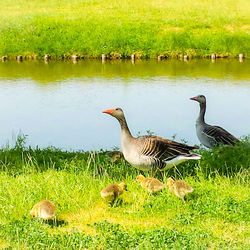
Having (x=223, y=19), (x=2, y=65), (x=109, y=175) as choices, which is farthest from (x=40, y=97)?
(x=223, y=19)

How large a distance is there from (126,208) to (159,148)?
4.86 feet

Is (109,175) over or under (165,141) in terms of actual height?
under

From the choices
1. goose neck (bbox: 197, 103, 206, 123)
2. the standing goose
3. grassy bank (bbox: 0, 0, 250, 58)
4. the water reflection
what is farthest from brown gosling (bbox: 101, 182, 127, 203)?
grassy bank (bbox: 0, 0, 250, 58)

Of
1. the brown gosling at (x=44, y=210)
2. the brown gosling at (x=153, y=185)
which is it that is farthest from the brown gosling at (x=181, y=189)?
the brown gosling at (x=44, y=210)

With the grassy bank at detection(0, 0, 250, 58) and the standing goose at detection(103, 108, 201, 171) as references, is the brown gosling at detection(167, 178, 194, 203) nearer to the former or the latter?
the standing goose at detection(103, 108, 201, 171)

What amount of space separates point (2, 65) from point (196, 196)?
17.7 meters

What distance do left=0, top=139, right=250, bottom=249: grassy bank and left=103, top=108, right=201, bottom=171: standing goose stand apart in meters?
0.33

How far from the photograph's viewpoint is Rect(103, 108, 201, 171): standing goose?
8.80 m

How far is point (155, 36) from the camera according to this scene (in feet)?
88.3

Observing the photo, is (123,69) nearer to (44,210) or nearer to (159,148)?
(159,148)

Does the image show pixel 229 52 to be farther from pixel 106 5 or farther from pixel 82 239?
pixel 82 239

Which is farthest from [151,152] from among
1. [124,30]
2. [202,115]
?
[124,30]

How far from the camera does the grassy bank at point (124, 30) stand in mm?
25750

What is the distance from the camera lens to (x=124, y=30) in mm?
27344
